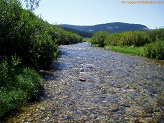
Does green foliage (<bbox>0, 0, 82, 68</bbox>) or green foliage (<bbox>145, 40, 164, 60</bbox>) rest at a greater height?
green foliage (<bbox>0, 0, 82, 68</bbox>)

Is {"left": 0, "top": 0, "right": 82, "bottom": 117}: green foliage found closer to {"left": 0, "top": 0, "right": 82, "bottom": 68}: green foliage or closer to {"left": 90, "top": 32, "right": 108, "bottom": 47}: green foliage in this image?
{"left": 0, "top": 0, "right": 82, "bottom": 68}: green foliage

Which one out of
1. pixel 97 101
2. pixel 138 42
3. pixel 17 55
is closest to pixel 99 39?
pixel 138 42

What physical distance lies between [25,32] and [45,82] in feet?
17.7

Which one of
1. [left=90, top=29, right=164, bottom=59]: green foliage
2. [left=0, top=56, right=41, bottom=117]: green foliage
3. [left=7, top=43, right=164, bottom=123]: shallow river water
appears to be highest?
[left=90, top=29, right=164, bottom=59]: green foliage

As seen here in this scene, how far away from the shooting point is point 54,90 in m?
19.3

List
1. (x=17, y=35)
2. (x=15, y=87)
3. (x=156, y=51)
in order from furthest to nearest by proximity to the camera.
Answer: (x=156, y=51) → (x=17, y=35) → (x=15, y=87)

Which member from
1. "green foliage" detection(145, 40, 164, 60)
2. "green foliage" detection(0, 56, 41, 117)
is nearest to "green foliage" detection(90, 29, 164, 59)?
"green foliage" detection(145, 40, 164, 60)

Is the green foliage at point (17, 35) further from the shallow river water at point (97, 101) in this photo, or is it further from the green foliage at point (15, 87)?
the shallow river water at point (97, 101)

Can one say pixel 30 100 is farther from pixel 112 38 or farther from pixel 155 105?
pixel 112 38

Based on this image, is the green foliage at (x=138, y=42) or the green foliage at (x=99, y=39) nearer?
the green foliage at (x=138, y=42)

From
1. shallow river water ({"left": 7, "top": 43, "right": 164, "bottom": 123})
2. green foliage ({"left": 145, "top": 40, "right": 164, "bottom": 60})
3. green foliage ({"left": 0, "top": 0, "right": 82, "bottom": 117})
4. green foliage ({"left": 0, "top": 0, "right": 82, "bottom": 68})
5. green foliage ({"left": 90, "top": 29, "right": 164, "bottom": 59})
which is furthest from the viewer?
green foliage ({"left": 90, "top": 29, "right": 164, "bottom": 59})

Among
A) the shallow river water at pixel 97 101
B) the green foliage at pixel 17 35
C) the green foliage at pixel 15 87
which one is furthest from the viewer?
the green foliage at pixel 17 35

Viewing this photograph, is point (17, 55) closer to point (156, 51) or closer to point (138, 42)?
point (156, 51)

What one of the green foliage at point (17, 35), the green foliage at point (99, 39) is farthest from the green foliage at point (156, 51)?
the green foliage at point (99, 39)
